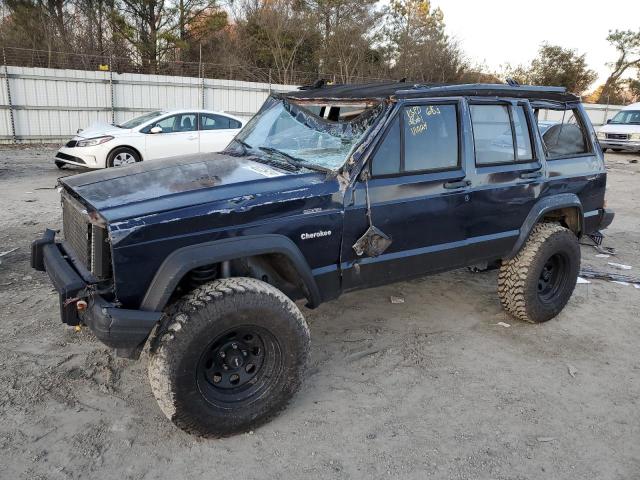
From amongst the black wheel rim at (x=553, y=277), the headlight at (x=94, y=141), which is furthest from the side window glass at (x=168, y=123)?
the black wheel rim at (x=553, y=277)

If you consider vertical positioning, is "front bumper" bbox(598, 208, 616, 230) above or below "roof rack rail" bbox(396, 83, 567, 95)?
below

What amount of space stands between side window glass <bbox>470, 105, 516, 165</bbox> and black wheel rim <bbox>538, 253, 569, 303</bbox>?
1105mm

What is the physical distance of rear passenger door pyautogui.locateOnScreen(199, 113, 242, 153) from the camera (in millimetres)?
11281

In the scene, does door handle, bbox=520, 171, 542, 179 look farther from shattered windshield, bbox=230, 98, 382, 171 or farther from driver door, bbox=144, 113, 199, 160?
driver door, bbox=144, 113, 199, 160

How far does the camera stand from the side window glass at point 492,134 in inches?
153

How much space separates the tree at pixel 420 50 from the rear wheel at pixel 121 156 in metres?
22.6

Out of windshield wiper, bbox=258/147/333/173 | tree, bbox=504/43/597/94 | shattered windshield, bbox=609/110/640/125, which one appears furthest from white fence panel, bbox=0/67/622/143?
tree, bbox=504/43/597/94

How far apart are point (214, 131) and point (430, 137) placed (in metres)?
8.52

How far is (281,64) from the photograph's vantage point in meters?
27.2

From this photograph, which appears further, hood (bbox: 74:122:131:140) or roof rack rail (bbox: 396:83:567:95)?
hood (bbox: 74:122:131:140)

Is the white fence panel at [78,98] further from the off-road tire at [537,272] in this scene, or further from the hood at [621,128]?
the hood at [621,128]

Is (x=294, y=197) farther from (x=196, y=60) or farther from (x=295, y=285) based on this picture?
(x=196, y=60)

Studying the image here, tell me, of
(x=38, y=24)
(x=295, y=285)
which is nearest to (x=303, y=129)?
(x=295, y=285)

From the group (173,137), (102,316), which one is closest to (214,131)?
(173,137)
